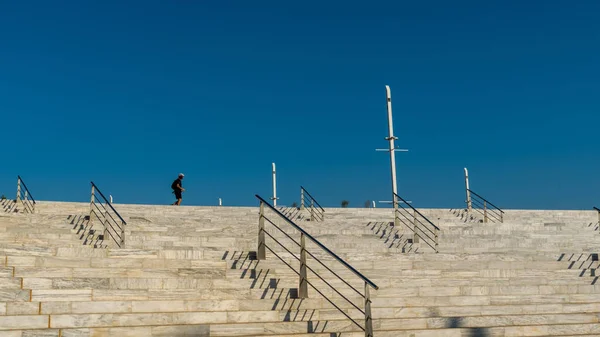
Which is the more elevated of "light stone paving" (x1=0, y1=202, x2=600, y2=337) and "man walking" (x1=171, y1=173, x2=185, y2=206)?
"man walking" (x1=171, y1=173, x2=185, y2=206)

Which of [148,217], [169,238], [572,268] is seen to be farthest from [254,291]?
[148,217]

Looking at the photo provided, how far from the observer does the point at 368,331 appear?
22.6 ft

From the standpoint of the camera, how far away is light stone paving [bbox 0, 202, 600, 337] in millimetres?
6879

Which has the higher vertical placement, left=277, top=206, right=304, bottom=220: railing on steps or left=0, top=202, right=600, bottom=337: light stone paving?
left=277, top=206, right=304, bottom=220: railing on steps

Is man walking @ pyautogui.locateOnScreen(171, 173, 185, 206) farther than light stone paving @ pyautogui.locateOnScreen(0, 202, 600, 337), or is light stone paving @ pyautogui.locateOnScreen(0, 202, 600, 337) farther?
man walking @ pyautogui.locateOnScreen(171, 173, 185, 206)

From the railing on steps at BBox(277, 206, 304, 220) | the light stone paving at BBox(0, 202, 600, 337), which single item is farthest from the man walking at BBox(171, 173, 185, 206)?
the light stone paving at BBox(0, 202, 600, 337)

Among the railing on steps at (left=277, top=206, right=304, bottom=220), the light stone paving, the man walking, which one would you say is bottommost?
the light stone paving

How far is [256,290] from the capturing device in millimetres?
7867

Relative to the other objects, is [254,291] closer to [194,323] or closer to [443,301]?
[194,323]

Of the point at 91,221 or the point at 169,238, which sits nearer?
the point at 169,238

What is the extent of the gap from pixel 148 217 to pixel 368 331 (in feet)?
27.9

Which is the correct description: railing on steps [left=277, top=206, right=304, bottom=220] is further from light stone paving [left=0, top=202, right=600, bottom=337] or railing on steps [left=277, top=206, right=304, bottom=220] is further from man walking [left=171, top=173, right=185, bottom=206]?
light stone paving [left=0, top=202, right=600, bottom=337]

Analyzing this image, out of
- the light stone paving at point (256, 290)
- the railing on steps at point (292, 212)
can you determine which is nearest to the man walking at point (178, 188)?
the railing on steps at point (292, 212)

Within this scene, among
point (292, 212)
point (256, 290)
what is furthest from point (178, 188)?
point (256, 290)
